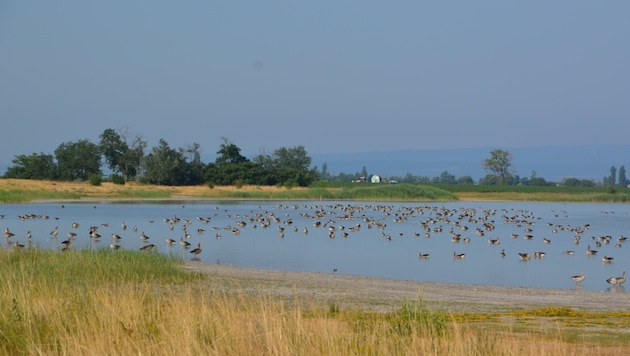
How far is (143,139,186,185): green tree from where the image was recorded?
90500 millimetres

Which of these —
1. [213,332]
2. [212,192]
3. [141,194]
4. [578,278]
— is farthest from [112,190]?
[213,332]

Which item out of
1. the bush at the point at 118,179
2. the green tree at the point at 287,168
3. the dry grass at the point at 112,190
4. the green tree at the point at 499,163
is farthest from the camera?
the green tree at the point at 499,163

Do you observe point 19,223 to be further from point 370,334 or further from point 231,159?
point 231,159

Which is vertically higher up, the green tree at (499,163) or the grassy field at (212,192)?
the green tree at (499,163)

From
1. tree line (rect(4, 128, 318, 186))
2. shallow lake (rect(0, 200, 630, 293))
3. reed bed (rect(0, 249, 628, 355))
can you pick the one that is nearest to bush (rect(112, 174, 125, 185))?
tree line (rect(4, 128, 318, 186))

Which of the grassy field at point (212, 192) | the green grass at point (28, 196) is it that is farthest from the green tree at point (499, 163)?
the green grass at point (28, 196)

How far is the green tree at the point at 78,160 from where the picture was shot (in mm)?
93000

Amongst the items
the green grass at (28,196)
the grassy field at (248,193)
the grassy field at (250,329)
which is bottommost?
the grassy field at (250,329)

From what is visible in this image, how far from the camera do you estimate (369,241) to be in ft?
132

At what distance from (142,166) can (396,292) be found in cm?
7608

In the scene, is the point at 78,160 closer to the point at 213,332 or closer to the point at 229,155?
the point at 229,155

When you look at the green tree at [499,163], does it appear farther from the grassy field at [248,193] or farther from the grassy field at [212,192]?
the grassy field at [212,192]

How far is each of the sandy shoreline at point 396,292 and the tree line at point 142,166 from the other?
224 ft

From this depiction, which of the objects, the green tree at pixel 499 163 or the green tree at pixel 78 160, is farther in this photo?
the green tree at pixel 499 163
